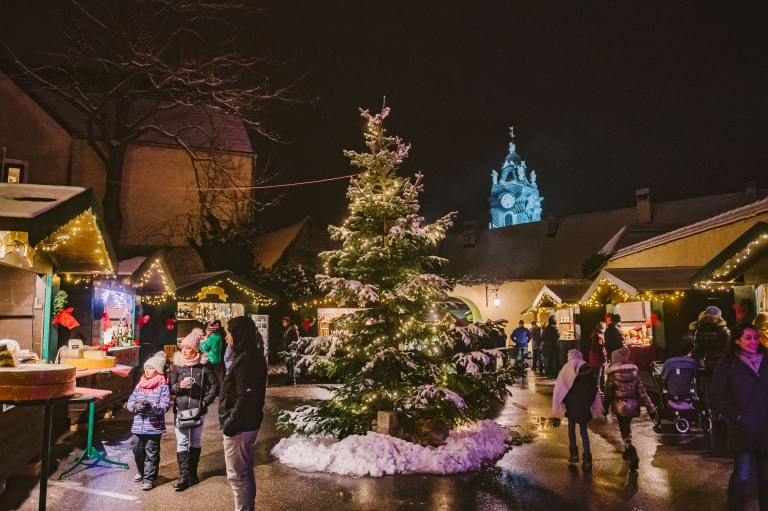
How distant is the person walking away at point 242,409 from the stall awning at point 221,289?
43.4 feet

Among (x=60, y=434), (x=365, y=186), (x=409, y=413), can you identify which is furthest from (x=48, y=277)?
(x=409, y=413)

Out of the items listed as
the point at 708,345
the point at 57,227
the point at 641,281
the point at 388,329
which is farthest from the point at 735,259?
→ the point at 57,227

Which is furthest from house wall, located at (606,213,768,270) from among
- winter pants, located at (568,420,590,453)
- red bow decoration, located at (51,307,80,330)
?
red bow decoration, located at (51,307,80,330)

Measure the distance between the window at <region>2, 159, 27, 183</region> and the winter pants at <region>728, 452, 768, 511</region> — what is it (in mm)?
23741

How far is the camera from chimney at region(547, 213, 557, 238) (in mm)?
41219

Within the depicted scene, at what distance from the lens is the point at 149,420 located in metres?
7.02

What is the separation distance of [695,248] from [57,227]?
61.2ft

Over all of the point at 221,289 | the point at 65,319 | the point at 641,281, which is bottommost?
the point at 65,319

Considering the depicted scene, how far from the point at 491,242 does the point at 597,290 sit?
26481 millimetres

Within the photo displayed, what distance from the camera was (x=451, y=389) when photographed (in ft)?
29.8

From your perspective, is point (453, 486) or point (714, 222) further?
point (714, 222)

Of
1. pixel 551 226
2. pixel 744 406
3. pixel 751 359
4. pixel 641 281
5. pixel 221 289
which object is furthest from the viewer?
Result: pixel 551 226

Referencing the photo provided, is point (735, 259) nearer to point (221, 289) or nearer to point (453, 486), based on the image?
point (453, 486)

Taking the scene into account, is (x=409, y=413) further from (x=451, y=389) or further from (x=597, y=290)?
(x=597, y=290)
